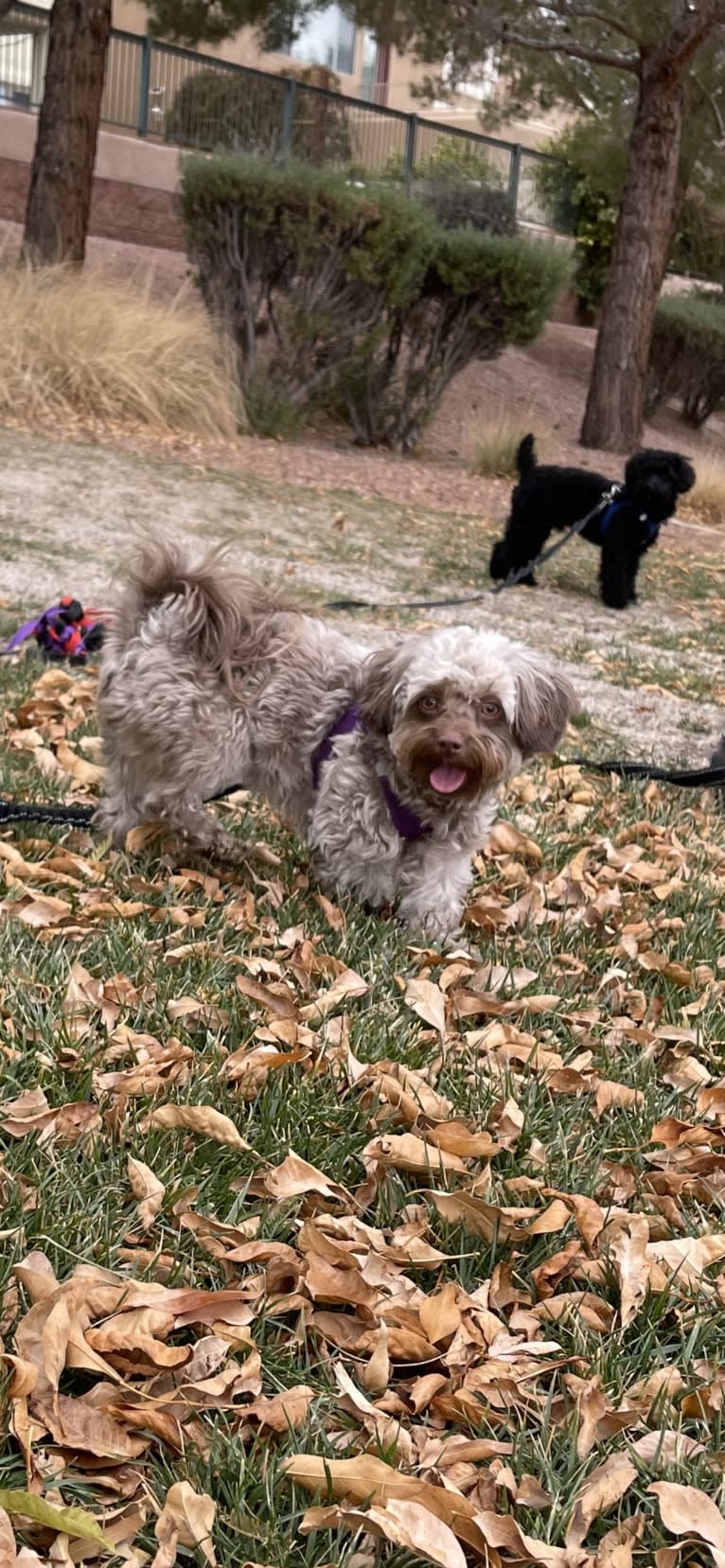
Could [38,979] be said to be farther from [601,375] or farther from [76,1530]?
[601,375]

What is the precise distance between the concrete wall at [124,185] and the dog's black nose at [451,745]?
23181 millimetres

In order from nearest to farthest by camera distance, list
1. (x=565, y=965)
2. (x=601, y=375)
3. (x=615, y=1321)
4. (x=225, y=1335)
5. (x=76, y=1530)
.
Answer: (x=76, y=1530), (x=225, y=1335), (x=615, y=1321), (x=565, y=965), (x=601, y=375)

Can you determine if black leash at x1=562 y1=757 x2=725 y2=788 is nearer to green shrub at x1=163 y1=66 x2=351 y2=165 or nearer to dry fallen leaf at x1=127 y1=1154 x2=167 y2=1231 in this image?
dry fallen leaf at x1=127 y1=1154 x2=167 y2=1231

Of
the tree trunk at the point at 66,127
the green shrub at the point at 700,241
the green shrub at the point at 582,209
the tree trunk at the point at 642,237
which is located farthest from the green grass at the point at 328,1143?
the green shrub at the point at 700,241

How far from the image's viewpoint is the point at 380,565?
1032 centimetres

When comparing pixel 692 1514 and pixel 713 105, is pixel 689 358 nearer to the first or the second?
pixel 713 105

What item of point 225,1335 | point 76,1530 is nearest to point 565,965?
point 225,1335

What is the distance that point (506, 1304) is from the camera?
7.59 ft

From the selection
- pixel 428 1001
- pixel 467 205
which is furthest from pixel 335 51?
pixel 428 1001

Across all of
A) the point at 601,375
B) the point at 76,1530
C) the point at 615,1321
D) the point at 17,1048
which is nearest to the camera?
the point at 76,1530

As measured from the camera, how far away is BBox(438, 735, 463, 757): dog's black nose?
3.49 metres

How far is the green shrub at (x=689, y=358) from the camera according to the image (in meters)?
25.1

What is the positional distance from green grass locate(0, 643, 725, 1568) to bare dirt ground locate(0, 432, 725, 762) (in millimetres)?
2961

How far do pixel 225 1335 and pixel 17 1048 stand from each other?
0.90 meters
